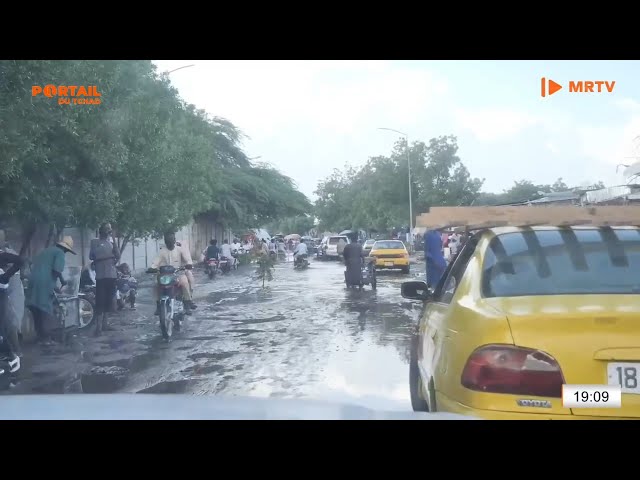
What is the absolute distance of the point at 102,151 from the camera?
10.5 meters

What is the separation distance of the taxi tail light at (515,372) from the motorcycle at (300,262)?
21.5 metres

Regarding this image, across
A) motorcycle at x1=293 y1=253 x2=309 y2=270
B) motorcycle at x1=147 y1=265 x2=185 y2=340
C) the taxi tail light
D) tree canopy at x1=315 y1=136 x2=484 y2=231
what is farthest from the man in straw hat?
motorcycle at x1=293 y1=253 x2=309 y2=270

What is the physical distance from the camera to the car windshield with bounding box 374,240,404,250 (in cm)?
2199

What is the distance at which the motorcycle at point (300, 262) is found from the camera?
24469 mm

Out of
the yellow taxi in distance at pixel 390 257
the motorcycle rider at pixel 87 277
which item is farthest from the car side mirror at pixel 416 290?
the yellow taxi in distance at pixel 390 257

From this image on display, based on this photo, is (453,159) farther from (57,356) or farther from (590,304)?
(590,304)

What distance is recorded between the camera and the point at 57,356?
901 centimetres

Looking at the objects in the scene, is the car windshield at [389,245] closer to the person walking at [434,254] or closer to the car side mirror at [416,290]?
the person walking at [434,254]

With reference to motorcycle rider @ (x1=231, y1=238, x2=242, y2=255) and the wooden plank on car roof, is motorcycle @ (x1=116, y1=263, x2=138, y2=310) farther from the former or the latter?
motorcycle rider @ (x1=231, y1=238, x2=242, y2=255)

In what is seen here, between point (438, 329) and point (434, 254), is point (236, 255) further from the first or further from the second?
point (438, 329)

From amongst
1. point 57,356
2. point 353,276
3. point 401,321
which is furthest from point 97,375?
point 353,276

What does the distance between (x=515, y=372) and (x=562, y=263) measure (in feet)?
2.83

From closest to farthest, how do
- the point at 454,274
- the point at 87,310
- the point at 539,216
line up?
the point at 539,216
the point at 454,274
the point at 87,310

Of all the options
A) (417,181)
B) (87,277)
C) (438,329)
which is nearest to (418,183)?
(417,181)
